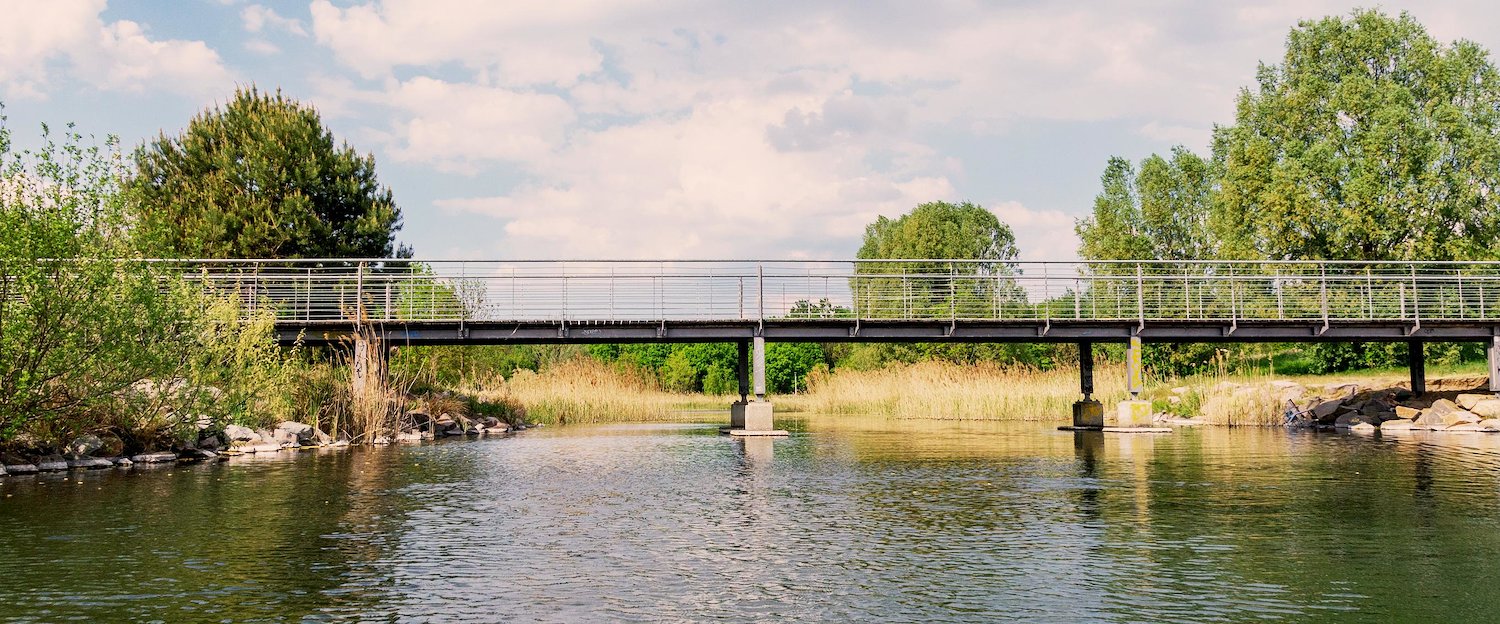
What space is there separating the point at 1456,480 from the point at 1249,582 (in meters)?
10.5

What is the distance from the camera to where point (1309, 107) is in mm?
46781

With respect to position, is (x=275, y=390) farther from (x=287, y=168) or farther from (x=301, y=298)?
(x=287, y=168)

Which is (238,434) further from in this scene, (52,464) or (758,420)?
(758,420)

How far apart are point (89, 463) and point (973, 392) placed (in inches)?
1170

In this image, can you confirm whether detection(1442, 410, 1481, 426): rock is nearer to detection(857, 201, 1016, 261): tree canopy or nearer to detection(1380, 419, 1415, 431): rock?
detection(1380, 419, 1415, 431): rock

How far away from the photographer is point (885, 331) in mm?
35062

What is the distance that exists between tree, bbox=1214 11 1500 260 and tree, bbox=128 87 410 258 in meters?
35.3

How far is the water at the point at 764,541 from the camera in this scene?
8961 millimetres

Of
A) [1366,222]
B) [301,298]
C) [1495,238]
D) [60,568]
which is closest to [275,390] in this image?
[301,298]

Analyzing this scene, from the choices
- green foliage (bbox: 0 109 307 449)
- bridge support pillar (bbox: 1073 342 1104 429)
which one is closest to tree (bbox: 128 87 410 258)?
green foliage (bbox: 0 109 307 449)

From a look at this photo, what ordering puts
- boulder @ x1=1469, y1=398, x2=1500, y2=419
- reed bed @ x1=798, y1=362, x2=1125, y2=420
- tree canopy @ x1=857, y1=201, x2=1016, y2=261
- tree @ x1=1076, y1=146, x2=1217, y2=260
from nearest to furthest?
boulder @ x1=1469, y1=398, x2=1500, y2=419
reed bed @ x1=798, y1=362, x2=1125, y2=420
tree @ x1=1076, y1=146, x2=1217, y2=260
tree canopy @ x1=857, y1=201, x2=1016, y2=261

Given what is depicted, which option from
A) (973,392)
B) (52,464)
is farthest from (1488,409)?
(52,464)

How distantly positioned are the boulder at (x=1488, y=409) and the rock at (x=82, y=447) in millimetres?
35503

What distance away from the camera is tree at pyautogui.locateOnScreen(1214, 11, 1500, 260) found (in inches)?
1727
